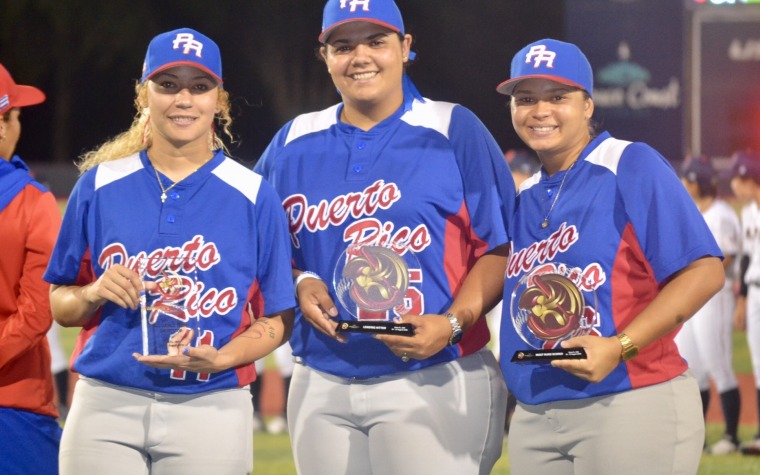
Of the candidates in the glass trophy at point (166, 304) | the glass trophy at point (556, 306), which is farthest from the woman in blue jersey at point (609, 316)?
the glass trophy at point (166, 304)

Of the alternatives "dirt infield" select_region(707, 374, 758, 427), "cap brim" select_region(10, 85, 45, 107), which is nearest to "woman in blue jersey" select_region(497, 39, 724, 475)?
"cap brim" select_region(10, 85, 45, 107)

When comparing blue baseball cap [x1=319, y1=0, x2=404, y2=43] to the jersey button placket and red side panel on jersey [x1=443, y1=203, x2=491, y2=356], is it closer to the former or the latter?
the jersey button placket

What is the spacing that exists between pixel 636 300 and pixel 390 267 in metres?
0.66

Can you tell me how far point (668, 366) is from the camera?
2.94 metres

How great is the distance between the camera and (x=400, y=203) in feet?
10.0

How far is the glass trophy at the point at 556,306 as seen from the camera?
283 cm

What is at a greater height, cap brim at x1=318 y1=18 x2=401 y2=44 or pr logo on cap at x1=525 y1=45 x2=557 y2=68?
cap brim at x1=318 y1=18 x2=401 y2=44

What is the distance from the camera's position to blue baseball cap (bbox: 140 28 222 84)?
9.61 feet

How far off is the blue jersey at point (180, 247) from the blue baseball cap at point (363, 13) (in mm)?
514

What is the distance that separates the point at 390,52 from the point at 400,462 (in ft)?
3.78

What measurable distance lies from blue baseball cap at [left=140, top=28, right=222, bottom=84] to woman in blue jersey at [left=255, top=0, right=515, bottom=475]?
0.37 m

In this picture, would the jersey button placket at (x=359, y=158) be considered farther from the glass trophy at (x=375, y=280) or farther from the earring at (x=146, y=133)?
the earring at (x=146, y=133)

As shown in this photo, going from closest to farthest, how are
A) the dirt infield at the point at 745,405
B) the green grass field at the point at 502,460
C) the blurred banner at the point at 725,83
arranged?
the green grass field at the point at 502,460
the dirt infield at the point at 745,405
the blurred banner at the point at 725,83

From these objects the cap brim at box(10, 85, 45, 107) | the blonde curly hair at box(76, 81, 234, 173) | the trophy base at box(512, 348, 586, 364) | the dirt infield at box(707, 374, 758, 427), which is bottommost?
the dirt infield at box(707, 374, 758, 427)
